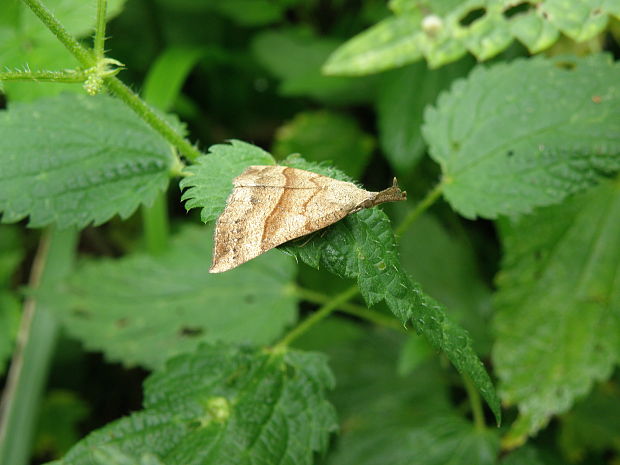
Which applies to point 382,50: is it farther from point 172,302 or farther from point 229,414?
point 229,414

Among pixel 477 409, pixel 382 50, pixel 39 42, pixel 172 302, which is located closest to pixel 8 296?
pixel 172 302

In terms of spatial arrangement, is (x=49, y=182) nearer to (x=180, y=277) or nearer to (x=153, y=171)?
(x=153, y=171)

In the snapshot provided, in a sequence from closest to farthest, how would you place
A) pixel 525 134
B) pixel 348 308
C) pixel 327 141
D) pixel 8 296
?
1. pixel 525 134
2. pixel 348 308
3. pixel 8 296
4. pixel 327 141

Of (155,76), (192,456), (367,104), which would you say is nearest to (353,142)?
(367,104)

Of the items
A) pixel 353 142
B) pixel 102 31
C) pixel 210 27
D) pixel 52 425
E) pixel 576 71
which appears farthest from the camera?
pixel 210 27

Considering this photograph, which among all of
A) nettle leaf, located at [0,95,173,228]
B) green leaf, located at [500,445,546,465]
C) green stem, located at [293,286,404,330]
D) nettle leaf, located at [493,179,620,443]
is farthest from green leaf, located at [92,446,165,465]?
green leaf, located at [500,445,546,465]

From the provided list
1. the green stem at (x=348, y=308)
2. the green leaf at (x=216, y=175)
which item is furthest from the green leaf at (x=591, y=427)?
the green leaf at (x=216, y=175)
